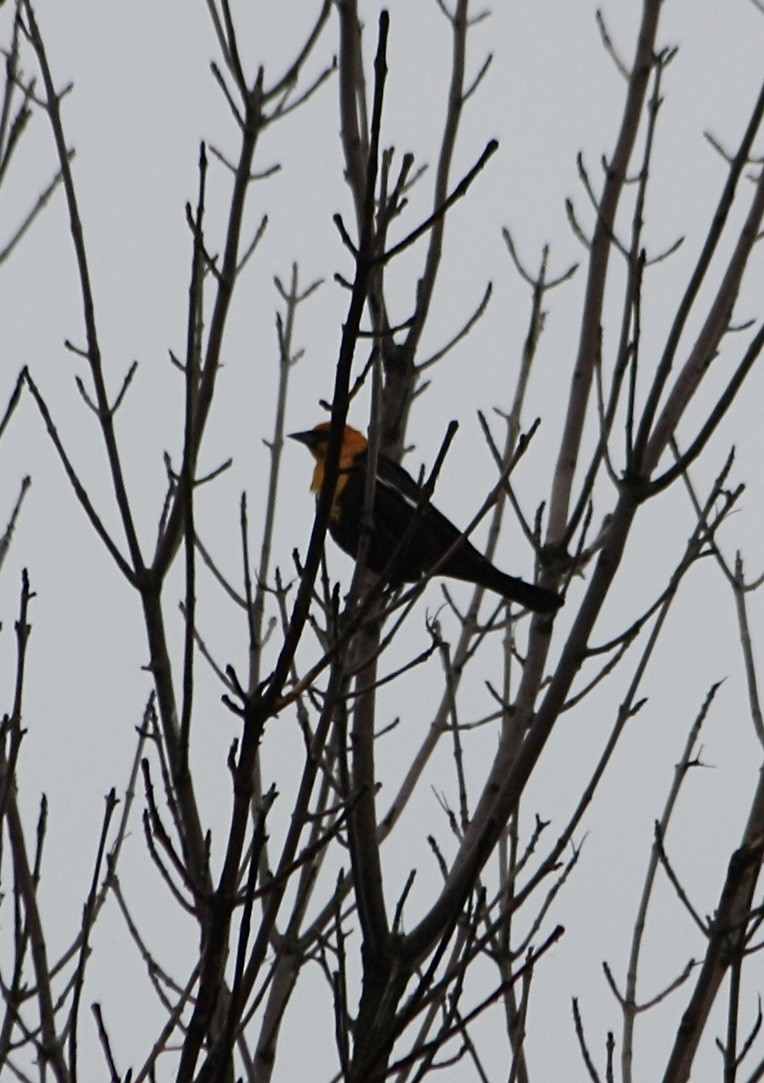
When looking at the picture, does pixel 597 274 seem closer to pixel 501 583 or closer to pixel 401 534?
pixel 501 583

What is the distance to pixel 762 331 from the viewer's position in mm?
2045

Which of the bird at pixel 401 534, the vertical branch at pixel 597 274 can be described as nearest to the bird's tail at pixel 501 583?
the bird at pixel 401 534

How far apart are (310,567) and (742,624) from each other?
6.39ft

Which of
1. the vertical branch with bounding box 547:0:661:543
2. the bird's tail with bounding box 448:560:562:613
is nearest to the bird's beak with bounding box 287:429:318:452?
the bird's tail with bounding box 448:560:562:613

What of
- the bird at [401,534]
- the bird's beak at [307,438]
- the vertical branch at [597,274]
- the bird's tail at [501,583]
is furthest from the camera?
the bird's beak at [307,438]

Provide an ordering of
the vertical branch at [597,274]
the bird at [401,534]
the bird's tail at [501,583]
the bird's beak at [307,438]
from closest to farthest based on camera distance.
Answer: the vertical branch at [597,274] → the bird's tail at [501,583] → the bird at [401,534] → the bird's beak at [307,438]

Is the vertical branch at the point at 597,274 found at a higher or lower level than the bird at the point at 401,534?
lower

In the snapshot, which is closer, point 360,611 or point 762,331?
point 360,611

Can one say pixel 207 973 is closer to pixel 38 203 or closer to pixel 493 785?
pixel 493 785

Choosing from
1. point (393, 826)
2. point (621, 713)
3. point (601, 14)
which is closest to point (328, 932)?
point (393, 826)

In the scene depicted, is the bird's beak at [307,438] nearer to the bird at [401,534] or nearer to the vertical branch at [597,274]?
the bird at [401,534]

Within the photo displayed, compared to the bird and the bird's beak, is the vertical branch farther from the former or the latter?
the bird's beak

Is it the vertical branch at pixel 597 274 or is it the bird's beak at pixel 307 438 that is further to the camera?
the bird's beak at pixel 307 438

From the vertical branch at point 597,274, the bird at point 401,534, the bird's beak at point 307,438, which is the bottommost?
the vertical branch at point 597,274
